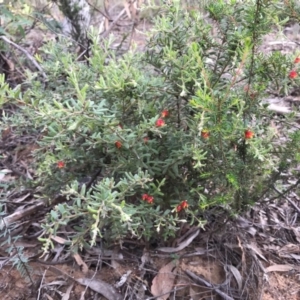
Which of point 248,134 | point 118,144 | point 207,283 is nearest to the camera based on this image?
point 248,134

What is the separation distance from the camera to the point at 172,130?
148 cm

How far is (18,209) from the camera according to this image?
6.52ft

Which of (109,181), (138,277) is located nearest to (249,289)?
Result: (138,277)

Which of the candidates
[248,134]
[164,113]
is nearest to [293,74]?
[248,134]

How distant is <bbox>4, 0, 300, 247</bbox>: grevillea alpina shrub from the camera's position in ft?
4.18

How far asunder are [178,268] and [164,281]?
88 mm

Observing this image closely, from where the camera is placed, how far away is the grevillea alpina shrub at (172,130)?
1275mm

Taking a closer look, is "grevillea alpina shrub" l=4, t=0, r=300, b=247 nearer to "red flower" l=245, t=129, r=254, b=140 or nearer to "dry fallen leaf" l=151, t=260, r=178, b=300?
"red flower" l=245, t=129, r=254, b=140

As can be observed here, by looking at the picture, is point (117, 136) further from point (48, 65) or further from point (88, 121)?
point (48, 65)

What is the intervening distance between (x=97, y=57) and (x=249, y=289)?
3.43ft

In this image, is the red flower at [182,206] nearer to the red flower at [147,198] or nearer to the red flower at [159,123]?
the red flower at [147,198]

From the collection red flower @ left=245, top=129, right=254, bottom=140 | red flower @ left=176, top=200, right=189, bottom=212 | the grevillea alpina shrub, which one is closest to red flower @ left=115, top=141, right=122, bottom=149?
the grevillea alpina shrub

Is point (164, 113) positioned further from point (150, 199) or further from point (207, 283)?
point (207, 283)

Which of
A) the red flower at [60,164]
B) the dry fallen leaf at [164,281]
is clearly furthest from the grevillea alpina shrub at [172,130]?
the dry fallen leaf at [164,281]
